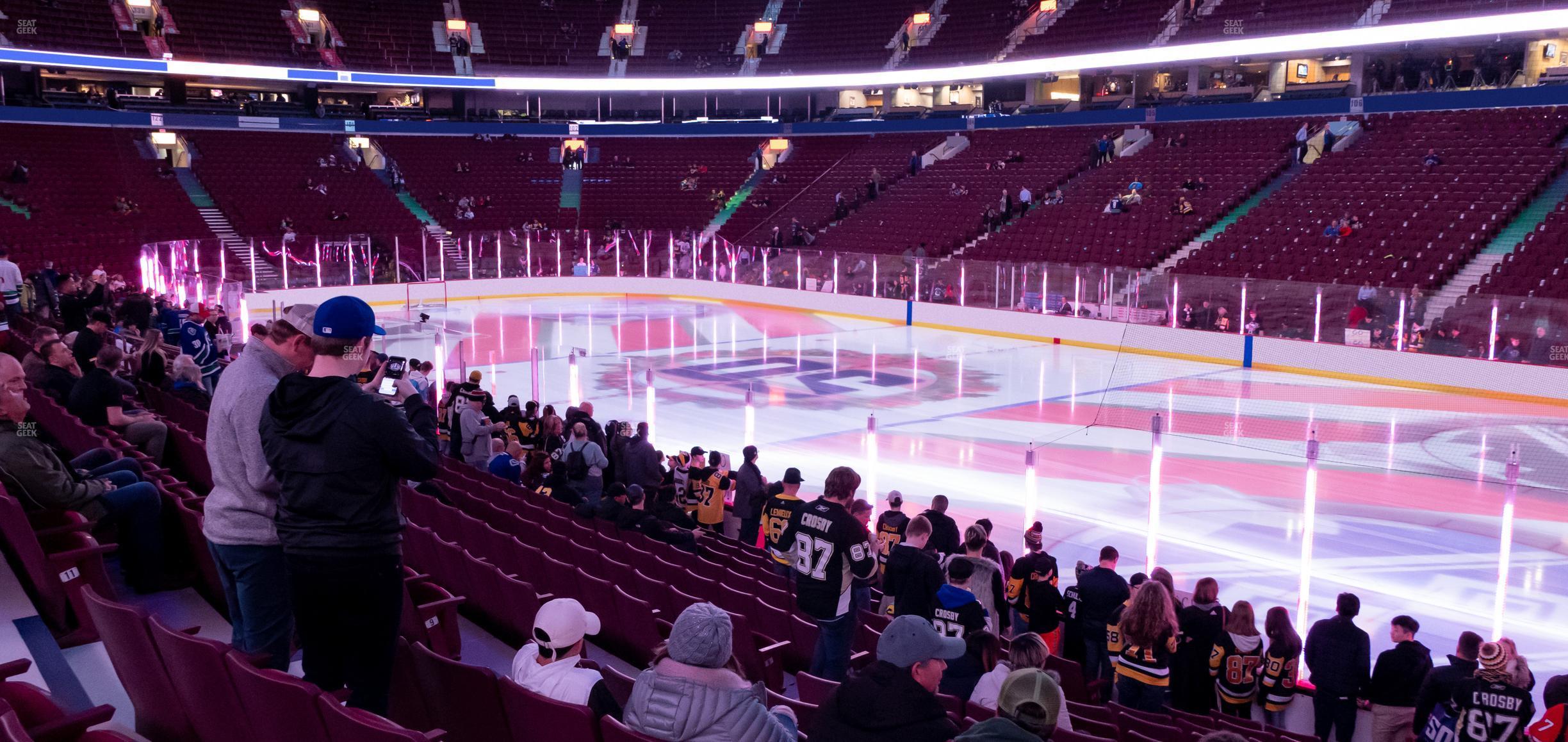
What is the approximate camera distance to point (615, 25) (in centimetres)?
4469

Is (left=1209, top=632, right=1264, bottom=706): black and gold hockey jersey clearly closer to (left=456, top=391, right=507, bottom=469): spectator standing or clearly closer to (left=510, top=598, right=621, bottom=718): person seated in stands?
(left=510, top=598, right=621, bottom=718): person seated in stands

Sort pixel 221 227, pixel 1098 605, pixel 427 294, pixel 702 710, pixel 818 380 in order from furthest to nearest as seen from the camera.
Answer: pixel 221 227 < pixel 427 294 < pixel 818 380 < pixel 1098 605 < pixel 702 710

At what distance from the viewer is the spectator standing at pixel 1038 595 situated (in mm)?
7355

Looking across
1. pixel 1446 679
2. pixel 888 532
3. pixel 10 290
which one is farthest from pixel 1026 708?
pixel 10 290

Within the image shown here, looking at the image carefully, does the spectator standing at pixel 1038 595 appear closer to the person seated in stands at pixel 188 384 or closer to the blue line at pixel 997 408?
the person seated in stands at pixel 188 384

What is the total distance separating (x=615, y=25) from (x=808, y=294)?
1848cm

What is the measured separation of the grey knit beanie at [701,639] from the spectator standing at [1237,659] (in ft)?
13.8

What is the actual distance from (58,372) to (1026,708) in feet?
27.9

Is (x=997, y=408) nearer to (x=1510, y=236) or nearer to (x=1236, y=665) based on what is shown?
(x=1236, y=665)

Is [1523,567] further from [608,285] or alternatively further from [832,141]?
[832,141]

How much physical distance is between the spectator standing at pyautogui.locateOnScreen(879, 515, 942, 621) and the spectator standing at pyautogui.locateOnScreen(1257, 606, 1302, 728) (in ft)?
7.02

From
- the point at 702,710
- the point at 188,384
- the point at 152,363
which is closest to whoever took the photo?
the point at 702,710

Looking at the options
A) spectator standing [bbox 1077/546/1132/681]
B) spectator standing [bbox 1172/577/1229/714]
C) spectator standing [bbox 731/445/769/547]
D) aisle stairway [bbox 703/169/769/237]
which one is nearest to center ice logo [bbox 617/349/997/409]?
spectator standing [bbox 731/445/769/547]

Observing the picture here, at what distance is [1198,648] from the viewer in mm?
6613
